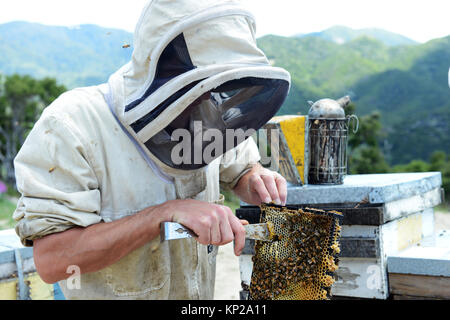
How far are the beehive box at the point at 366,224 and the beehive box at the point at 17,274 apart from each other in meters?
1.47

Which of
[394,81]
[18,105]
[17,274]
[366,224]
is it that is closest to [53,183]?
[17,274]

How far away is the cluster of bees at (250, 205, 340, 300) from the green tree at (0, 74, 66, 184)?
24216 millimetres

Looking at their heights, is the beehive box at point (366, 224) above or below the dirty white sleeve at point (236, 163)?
below

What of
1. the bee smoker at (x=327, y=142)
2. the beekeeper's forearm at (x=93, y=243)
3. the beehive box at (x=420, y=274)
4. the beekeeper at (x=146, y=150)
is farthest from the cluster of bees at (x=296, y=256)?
the bee smoker at (x=327, y=142)

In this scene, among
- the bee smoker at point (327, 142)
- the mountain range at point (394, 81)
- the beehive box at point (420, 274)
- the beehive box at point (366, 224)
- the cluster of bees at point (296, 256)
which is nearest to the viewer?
the cluster of bees at point (296, 256)

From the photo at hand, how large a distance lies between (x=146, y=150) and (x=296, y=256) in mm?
817

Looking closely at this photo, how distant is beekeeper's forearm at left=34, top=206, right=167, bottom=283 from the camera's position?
56.7 inches

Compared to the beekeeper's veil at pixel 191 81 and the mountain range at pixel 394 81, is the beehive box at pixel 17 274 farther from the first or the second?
the mountain range at pixel 394 81

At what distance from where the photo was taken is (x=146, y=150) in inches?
65.1

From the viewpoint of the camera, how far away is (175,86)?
142cm

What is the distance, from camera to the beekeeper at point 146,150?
1.41 meters

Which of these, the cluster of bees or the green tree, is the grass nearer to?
the green tree

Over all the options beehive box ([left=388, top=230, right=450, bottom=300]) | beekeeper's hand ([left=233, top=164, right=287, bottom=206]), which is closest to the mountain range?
beehive box ([left=388, top=230, right=450, bottom=300])
